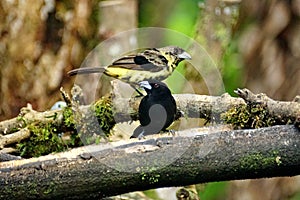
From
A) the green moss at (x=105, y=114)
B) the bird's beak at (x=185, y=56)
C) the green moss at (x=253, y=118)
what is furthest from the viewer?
the green moss at (x=105, y=114)

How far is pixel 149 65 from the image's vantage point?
127cm

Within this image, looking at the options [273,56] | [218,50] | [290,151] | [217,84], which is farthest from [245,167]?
[273,56]

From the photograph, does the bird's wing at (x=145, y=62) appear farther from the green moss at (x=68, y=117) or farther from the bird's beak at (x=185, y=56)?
the green moss at (x=68, y=117)

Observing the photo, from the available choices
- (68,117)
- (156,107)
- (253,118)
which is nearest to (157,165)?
(156,107)

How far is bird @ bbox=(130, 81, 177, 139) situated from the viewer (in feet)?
4.18

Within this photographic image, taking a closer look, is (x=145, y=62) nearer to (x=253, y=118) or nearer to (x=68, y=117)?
→ (x=253, y=118)

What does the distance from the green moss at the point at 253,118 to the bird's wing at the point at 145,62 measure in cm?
22

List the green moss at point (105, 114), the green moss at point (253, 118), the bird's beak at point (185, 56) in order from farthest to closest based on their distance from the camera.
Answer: the green moss at point (105, 114), the green moss at point (253, 118), the bird's beak at point (185, 56)

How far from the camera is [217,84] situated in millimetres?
1962

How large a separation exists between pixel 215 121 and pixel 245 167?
204 millimetres

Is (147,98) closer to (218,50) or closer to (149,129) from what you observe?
(149,129)

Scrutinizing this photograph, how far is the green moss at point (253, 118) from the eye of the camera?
4.55ft

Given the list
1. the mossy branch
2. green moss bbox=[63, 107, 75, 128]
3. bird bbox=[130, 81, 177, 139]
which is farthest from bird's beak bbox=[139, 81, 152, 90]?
green moss bbox=[63, 107, 75, 128]

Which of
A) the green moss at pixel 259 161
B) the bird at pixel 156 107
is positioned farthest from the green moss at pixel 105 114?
the green moss at pixel 259 161
